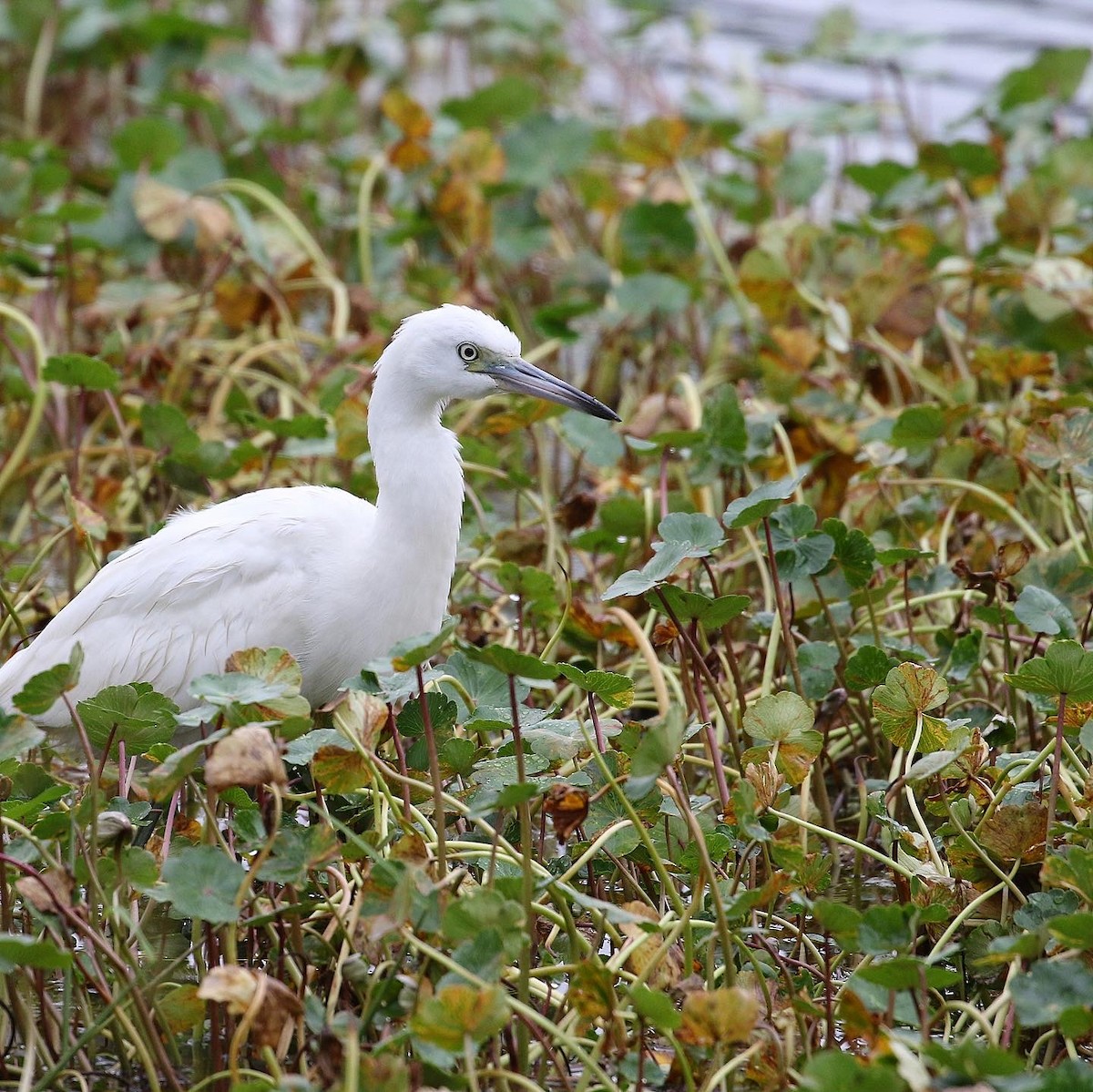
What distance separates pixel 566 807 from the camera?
2.66 metres

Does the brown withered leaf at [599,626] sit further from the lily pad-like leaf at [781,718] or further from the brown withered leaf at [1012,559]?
the brown withered leaf at [1012,559]

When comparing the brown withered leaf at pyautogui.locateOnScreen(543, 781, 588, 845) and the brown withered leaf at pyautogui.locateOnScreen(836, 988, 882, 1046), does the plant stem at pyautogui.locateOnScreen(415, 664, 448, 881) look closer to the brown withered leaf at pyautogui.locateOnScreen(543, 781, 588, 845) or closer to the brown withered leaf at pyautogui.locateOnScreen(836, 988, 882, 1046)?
the brown withered leaf at pyautogui.locateOnScreen(543, 781, 588, 845)

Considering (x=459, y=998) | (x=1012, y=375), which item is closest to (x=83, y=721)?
(x=459, y=998)

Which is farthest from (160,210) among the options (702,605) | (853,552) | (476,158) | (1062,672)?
(1062,672)

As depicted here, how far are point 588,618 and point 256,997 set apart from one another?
57.2 inches

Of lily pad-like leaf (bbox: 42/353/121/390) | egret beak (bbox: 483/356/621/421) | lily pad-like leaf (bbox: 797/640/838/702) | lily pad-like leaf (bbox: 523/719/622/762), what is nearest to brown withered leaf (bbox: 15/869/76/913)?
lily pad-like leaf (bbox: 523/719/622/762)

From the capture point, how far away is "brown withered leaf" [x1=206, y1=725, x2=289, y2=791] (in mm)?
2375

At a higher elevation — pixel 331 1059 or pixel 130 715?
pixel 130 715

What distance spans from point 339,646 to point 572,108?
5.78m

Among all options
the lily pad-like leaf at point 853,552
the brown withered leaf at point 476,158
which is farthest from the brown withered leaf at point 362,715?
the brown withered leaf at point 476,158

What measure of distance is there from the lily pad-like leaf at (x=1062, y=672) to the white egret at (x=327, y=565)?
1.14 m

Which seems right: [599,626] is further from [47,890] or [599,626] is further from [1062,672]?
[47,890]

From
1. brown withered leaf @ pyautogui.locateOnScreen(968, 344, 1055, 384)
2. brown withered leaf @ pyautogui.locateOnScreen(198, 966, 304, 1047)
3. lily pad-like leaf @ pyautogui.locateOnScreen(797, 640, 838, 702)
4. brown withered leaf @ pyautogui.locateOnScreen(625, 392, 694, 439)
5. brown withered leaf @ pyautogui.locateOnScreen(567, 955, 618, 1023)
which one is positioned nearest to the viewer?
brown withered leaf @ pyautogui.locateOnScreen(198, 966, 304, 1047)

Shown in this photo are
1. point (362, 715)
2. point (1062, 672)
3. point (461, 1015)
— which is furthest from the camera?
point (1062, 672)
